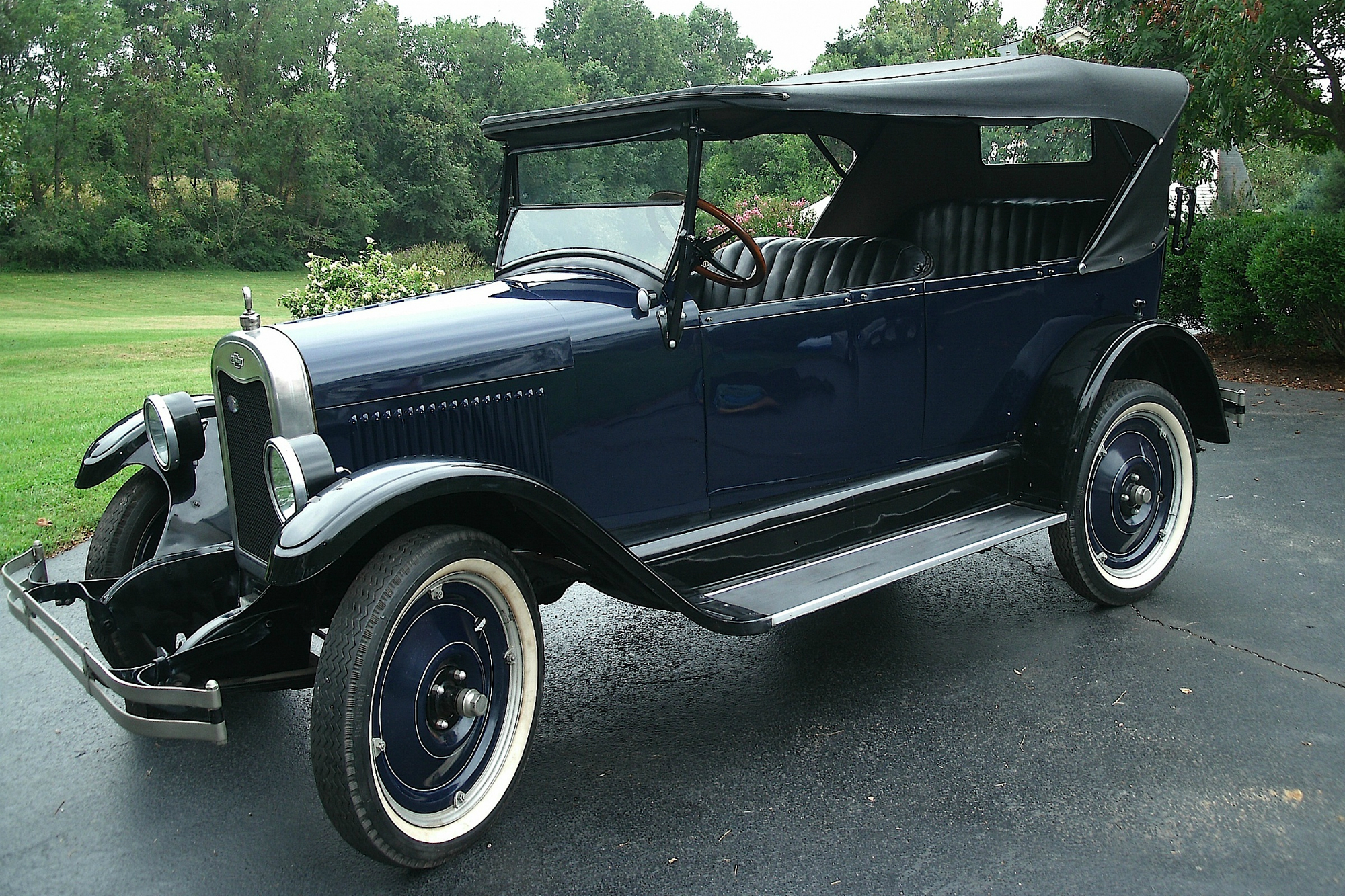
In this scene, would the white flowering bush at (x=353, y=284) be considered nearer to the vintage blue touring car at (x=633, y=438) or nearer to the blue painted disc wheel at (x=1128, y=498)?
the vintage blue touring car at (x=633, y=438)

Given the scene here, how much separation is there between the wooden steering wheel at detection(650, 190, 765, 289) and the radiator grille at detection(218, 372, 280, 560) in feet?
4.72

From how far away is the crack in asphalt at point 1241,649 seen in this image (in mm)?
3465

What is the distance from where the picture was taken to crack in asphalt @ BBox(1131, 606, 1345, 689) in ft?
11.4

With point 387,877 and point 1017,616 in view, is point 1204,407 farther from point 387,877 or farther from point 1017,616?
point 387,877

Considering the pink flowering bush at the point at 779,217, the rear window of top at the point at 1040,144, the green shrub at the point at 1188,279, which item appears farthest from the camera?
the pink flowering bush at the point at 779,217

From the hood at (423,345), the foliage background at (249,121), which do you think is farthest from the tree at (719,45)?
the hood at (423,345)

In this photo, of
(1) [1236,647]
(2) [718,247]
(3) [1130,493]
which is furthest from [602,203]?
(1) [1236,647]

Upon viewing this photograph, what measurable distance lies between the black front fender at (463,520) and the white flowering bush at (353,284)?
5.71m

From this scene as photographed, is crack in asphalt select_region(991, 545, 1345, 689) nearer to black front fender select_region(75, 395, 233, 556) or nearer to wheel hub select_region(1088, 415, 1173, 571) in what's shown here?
wheel hub select_region(1088, 415, 1173, 571)

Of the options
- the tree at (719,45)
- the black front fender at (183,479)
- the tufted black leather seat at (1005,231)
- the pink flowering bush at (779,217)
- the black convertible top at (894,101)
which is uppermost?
the tree at (719,45)

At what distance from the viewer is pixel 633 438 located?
3209 mm

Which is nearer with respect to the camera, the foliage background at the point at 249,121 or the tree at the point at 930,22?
the foliage background at the point at 249,121

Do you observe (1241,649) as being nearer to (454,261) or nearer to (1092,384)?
(1092,384)

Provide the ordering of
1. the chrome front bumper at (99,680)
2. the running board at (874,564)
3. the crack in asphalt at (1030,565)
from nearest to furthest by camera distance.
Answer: the chrome front bumper at (99,680)
the running board at (874,564)
the crack in asphalt at (1030,565)
